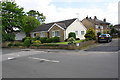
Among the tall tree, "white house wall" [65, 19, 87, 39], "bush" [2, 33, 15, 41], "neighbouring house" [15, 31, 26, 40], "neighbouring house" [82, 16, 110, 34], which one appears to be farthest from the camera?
"neighbouring house" [15, 31, 26, 40]

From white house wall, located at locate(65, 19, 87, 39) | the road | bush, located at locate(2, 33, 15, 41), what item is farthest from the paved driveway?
bush, located at locate(2, 33, 15, 41)

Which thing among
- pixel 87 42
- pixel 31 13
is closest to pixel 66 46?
pixel 87 42

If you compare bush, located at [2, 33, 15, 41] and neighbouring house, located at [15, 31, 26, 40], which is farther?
neighbouring house, located at [15, 31, 26, 40]

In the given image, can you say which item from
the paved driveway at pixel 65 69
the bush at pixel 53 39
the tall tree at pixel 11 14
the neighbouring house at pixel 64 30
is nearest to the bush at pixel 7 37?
the tall tree at pixel 11 14

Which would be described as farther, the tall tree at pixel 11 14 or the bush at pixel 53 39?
the tall tree at pixel 11 14

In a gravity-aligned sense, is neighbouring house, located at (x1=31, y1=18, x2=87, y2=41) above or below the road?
above

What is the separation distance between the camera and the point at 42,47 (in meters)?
20.6

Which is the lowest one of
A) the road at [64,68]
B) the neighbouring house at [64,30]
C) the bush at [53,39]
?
the road at [64,68]

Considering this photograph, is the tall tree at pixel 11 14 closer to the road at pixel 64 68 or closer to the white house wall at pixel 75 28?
the white house wall at pixel 75 28

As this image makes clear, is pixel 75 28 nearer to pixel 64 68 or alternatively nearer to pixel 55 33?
pixel 55 33

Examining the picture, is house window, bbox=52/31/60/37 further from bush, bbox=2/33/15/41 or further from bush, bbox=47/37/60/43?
bush, bbox=2/33/15/41

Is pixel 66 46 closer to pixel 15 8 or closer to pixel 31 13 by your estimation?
pixel 15 8

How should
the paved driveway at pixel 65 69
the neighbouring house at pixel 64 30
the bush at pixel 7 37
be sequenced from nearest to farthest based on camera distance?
1. the paved driveway at pixel 65 69
2. the neighbouring house at pixel 64 30
3. the bush at pixel 7 37

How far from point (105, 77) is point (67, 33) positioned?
22.0 metres
